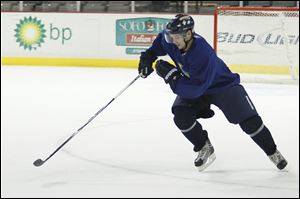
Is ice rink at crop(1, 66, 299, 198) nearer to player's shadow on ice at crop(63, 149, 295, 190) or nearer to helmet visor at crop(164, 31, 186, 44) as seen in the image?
player's shadow on ice at crop(63, 149, 295, 190)

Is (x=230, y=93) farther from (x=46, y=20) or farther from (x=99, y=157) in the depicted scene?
(x=46, y=20)

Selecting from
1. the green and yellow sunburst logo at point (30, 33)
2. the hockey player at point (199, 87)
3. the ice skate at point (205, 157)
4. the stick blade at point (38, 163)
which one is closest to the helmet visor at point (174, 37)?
the hockey player at point (199, 87)

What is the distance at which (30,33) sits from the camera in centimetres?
892

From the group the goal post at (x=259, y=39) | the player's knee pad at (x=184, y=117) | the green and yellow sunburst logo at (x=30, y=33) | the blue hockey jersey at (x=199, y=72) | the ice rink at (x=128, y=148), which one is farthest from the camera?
the green and yellow sunburst logo at (x=30, y=33)

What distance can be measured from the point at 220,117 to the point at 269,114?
0.47 meters

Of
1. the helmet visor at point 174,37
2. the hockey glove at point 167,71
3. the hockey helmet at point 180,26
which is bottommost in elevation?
the hockey glove at point 167,71

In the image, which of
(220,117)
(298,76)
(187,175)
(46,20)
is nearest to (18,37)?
(46,20)

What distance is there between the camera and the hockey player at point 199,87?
3.18m

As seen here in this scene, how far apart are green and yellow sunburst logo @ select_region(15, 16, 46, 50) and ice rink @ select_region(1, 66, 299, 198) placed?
2.22 m

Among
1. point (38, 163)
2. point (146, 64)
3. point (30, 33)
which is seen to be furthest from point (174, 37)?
point (30, 33)

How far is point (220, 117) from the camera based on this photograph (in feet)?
16.8

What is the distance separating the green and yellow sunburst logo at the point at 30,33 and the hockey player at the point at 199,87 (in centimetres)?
566

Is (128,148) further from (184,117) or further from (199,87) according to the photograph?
(199,87)

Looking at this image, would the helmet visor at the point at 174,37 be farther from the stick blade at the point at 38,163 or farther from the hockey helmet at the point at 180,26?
the stick blade at the point at 38,163
